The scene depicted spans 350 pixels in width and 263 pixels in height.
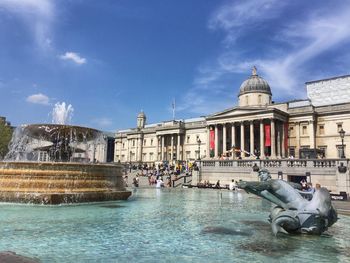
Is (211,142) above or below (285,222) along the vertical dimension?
above

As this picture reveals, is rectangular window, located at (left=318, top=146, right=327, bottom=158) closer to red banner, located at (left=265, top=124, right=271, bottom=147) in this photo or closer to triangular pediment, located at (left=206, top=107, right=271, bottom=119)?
red banner, located at (left=265, top=124, right=271, bottom=147)

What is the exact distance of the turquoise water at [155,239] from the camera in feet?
20.2

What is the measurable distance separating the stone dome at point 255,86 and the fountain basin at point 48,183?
57.6 m

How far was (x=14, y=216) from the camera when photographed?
1019 centimetres

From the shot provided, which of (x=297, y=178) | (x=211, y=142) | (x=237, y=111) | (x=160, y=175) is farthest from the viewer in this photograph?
(x=211, y=142)

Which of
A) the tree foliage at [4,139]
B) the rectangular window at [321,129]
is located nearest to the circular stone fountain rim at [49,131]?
the tree foliage at [4,139]

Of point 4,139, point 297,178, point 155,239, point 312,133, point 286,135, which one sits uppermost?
point 312,133

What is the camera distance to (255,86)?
6775cm

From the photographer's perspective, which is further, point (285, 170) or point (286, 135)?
point (286, 135)

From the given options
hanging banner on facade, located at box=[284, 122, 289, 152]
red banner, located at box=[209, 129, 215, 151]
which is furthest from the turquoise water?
red banner, located at box=[209, 129, 215, 151]

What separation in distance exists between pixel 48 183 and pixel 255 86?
2342 inches

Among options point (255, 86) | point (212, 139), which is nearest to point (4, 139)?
point (212, 139)

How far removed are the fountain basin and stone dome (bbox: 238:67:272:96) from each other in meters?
57.6

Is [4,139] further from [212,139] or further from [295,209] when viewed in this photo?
[295,209]
